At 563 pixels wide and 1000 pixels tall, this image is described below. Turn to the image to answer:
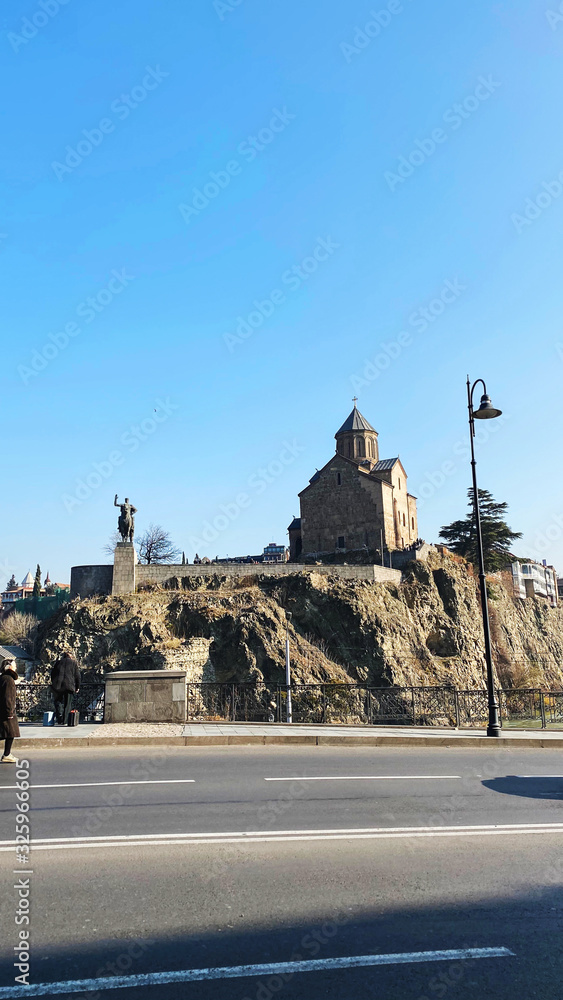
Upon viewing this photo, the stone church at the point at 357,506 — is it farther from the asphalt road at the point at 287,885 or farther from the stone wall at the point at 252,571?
the asphalt road at the point at 287,885

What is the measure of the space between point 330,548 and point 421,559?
8.97 metres

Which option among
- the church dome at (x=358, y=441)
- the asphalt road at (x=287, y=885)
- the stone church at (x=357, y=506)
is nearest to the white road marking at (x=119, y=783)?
the asphalt road at (x=287, y=885)

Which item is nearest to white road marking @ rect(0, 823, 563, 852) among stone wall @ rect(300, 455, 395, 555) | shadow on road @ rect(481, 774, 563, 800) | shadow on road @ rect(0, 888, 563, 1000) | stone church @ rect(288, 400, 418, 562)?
shadow on road @ rect(0, 888, 563, 1000)

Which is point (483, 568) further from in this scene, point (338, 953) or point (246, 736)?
point (338, 953)

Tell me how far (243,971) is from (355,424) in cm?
6204

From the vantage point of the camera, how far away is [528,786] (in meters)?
10.1

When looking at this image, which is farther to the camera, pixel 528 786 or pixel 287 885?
pixel 528 786

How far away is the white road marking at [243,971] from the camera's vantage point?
12.7 feet

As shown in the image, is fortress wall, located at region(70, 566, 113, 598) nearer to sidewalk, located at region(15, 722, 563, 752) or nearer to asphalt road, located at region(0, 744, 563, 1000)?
sidewalk, located at region(15, 722, 563, 752)

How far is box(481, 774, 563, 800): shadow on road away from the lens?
31.2 feet

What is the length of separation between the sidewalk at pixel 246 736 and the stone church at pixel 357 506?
3933cm

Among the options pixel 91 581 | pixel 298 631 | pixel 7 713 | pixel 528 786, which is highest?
pixel 91 581

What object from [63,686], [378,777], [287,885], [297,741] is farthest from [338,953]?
[63,686]

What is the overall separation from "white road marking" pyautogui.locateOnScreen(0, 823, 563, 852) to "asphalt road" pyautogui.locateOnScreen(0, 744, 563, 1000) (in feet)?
0.10
